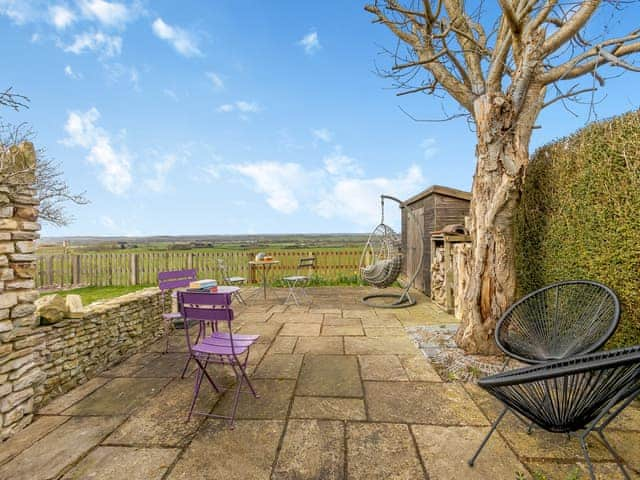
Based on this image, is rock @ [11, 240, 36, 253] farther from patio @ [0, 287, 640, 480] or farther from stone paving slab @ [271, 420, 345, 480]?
stone paving slab @ [271, 420, 345, 480]

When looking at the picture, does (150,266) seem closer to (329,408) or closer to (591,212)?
(329,408)

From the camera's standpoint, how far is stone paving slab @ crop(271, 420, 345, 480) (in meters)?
1.54

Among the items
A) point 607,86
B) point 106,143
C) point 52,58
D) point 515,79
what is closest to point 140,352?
point 515,79

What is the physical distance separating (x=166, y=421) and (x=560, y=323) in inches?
119

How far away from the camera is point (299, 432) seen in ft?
6.20

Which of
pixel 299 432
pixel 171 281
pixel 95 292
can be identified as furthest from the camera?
pixel 95 292

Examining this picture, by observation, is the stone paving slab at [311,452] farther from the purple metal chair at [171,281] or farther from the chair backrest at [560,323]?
the purple metal chair at [171,281]

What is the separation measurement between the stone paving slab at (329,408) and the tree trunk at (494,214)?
62.3 inches

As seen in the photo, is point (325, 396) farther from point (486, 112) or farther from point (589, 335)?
point (486, 112)

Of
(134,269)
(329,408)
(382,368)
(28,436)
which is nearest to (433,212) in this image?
(382,368)

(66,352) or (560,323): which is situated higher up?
(560,323)

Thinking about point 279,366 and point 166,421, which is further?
point 279,366

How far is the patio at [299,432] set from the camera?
158cm

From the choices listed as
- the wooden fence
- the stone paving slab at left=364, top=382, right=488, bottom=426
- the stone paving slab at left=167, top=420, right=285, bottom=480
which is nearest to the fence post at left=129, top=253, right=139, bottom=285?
the wooden fence
